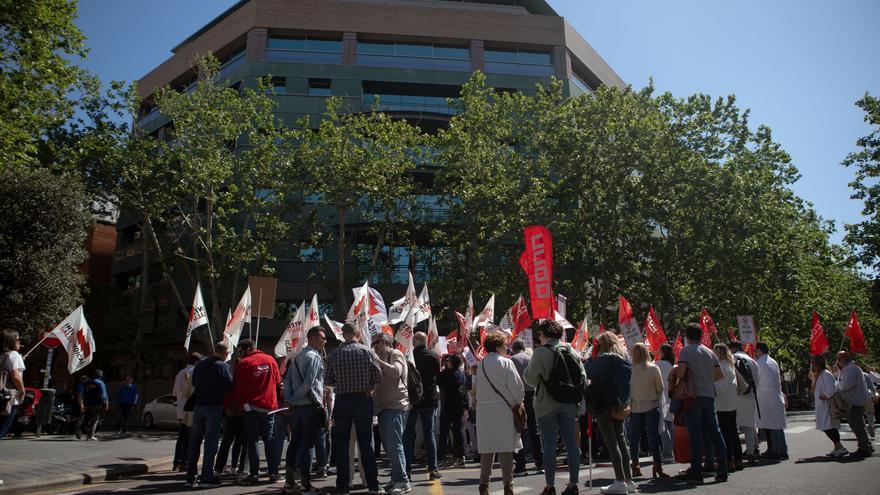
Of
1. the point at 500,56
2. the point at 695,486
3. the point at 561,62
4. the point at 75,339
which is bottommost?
the point at 695,486

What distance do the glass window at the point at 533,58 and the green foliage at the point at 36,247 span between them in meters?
26.8

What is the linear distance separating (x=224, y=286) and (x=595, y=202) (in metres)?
16.6

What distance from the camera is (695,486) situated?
7.66 metres

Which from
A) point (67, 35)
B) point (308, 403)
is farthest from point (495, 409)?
point (67, 35)

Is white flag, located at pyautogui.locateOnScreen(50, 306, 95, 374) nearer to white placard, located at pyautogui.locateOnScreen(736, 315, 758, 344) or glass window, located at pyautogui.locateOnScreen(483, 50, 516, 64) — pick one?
white placard, located at pyautogui.locateOnScreen(736, 315, 758, 344)

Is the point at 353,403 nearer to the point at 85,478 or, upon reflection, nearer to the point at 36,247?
the point at 85,478

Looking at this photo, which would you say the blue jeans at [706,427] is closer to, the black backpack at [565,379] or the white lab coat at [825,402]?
the black backpack at [565,379]

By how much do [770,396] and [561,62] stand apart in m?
32.1

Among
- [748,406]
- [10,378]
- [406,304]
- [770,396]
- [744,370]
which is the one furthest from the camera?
[406,304]

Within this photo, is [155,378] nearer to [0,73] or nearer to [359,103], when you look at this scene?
Answer: [359,103]

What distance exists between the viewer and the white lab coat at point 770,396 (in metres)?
10.4

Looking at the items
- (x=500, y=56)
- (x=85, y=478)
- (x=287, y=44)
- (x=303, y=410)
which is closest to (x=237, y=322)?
(x=85, y=478)

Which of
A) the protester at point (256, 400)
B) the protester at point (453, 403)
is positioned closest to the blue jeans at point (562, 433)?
the protester at point (256, 400)

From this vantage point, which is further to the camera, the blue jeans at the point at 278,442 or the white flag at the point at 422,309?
the white flag at the point at 422,309
